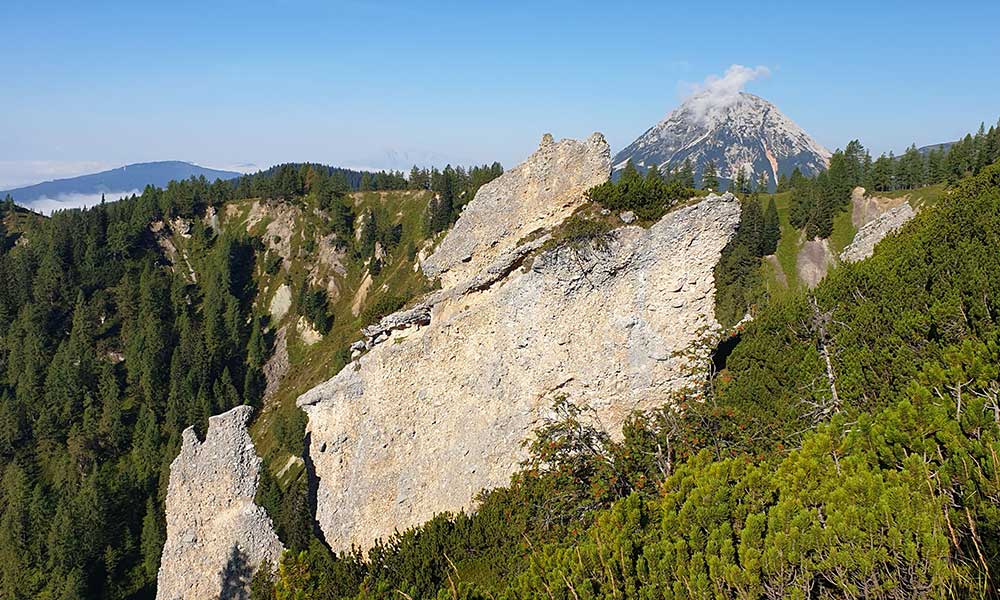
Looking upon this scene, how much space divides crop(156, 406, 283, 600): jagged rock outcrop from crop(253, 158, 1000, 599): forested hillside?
14.5ft

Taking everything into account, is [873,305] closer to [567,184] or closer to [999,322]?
[999,322]

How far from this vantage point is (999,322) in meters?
14.3

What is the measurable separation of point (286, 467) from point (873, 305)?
72.6m

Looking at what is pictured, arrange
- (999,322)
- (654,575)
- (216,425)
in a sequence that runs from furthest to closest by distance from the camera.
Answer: (216,425), (999,322), (654,575)

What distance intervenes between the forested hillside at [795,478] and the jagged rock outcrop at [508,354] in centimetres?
143

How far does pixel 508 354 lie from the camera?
65.7 ft

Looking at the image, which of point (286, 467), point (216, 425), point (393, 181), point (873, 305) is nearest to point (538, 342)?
point (873, 305)

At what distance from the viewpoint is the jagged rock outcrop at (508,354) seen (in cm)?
1867

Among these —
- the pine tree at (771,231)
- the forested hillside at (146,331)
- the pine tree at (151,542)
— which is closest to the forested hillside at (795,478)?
the pine tree at (151,542)

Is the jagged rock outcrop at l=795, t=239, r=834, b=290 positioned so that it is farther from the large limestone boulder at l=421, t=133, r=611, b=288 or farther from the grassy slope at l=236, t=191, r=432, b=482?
the large limestone boulder at l=421, t=133, r=611, b=288

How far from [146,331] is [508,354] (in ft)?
317

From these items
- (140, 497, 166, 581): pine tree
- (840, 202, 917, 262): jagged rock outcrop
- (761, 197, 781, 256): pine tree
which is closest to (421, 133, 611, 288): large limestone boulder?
(840, 202, 917, 262): jagged rock outcrop

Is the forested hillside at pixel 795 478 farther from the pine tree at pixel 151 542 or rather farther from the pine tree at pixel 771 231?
the pine tree at pixel 771 231

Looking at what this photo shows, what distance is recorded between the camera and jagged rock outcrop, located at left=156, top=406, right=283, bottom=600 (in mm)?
22062
